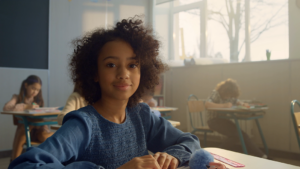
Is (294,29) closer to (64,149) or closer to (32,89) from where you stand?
(32,89)

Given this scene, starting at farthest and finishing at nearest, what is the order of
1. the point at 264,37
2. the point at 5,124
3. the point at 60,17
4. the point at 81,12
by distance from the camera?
the point at 81,12, the point at 60,17, the point at 264,37, the point at 5,124

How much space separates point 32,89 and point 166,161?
358 centimetres

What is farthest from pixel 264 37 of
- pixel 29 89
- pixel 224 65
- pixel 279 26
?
pixel 29 89

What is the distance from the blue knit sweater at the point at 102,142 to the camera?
0.57 metres

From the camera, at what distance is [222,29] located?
4824 mm

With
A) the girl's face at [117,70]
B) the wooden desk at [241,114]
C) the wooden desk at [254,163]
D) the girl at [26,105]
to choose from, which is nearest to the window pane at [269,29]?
the wooden desk at [241,114]

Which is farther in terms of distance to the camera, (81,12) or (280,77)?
(81,12)

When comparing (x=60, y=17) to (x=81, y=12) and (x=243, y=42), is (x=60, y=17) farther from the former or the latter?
(x=243, y=42)

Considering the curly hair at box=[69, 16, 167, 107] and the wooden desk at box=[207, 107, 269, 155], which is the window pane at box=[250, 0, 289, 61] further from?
the curly hair at box=[69, 16, 167, 107]

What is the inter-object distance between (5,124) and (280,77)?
13.7ft

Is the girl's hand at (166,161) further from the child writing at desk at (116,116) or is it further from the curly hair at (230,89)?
the curly hair at (230,89)

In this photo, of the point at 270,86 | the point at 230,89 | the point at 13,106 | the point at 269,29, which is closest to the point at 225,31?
the point at 269,29

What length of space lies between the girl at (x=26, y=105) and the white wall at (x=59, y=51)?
27cm

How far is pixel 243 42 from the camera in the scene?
4520mm
